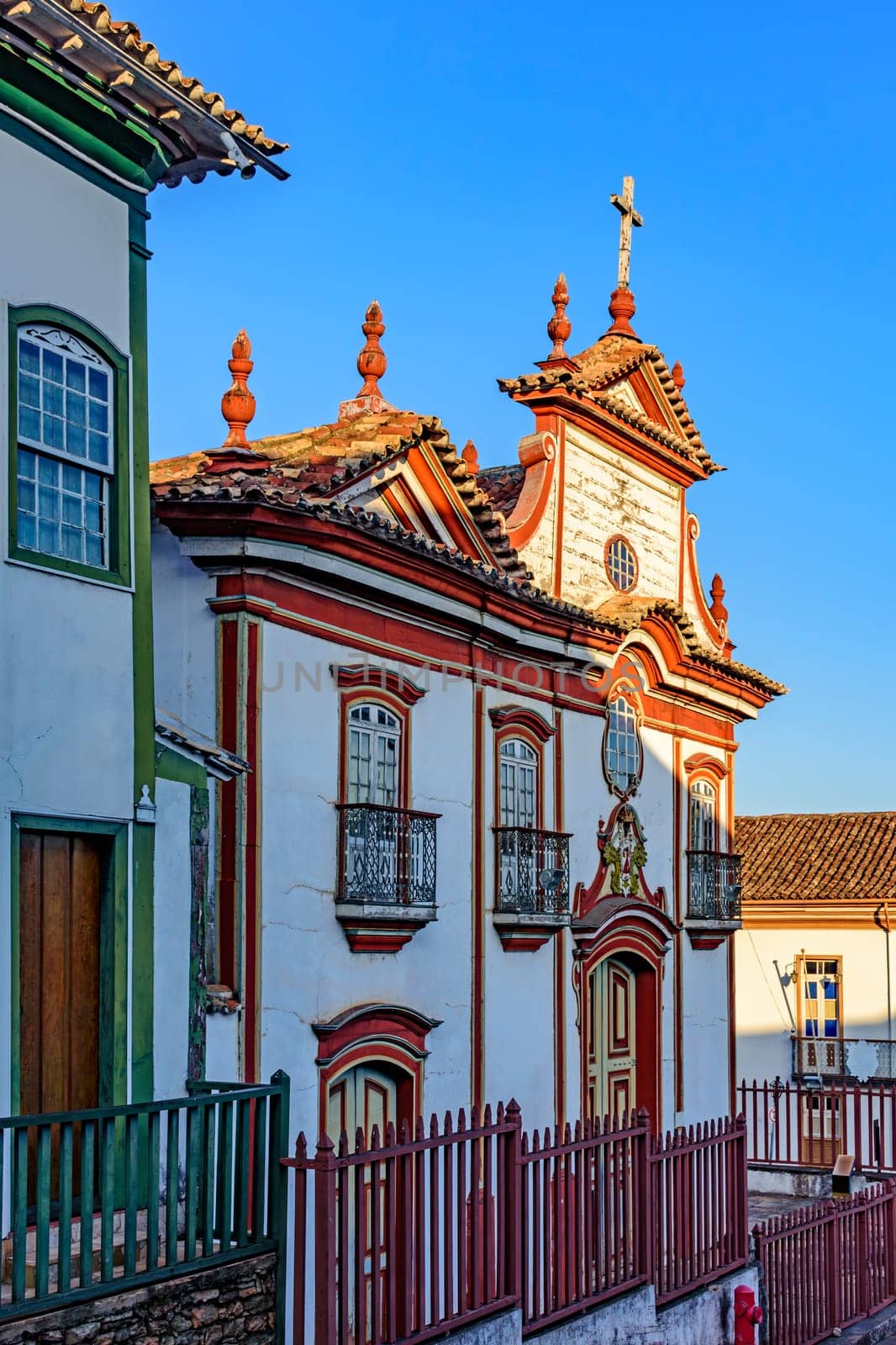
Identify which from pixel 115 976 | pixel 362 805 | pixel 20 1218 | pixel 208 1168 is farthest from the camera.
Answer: pixel 362 805

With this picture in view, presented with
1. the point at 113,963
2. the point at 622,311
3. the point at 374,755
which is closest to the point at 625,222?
the point at 622,311

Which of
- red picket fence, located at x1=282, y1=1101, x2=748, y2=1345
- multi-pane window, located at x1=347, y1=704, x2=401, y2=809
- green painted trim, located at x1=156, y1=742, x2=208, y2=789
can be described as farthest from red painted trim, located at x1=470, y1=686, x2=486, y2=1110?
green painted trim, located at x1=156, y1=742, x2=208, y2=789

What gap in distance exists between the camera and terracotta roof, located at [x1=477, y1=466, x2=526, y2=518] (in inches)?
787

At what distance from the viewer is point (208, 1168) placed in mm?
9734

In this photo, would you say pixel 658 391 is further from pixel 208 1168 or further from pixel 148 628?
pixel 208 1168

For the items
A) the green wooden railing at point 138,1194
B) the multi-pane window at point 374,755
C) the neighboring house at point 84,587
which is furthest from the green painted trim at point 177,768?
the multi-pane window at point 374,755

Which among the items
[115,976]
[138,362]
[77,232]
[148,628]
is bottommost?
[115,976]

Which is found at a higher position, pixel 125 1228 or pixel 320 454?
pixel 320 454

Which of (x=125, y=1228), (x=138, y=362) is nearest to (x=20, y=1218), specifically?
(x=125, y=1228)

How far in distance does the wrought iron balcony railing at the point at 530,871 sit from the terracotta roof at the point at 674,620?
2.79m

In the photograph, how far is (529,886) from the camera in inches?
703

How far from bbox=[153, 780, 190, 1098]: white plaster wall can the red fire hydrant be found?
6.85 meters

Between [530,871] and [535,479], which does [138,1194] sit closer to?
[530,871]

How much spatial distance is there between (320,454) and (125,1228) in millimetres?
9014
